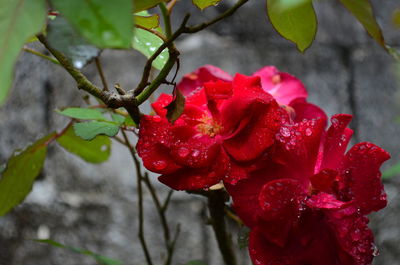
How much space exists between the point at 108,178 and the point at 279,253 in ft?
2.40

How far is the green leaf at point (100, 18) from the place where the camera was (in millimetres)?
223

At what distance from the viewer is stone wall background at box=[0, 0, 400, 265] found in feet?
3.29

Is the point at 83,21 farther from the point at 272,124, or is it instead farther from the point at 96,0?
the point at 272,124

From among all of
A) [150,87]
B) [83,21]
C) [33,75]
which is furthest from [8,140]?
[83,21]

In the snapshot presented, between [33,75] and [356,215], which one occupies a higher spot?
[356,215]

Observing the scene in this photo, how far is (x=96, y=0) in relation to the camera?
0.75 ft

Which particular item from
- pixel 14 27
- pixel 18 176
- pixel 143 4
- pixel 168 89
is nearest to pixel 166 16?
pixel 143 4

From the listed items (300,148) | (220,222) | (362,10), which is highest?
(362,10)

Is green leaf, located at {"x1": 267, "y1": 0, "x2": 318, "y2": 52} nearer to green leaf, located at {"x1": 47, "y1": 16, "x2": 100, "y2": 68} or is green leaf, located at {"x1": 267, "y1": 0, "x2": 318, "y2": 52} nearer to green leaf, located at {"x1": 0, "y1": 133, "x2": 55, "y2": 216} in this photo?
green leaf, located at {"x1": 47, "y1": 16, "x2": 100, "y2": 68}

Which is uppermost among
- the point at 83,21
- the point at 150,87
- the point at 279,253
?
the point at 83,21

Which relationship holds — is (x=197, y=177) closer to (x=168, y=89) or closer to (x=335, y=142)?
(x=335, y=142)

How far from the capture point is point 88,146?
0.65m

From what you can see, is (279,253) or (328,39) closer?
(279,253)

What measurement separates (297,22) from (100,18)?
182mm
